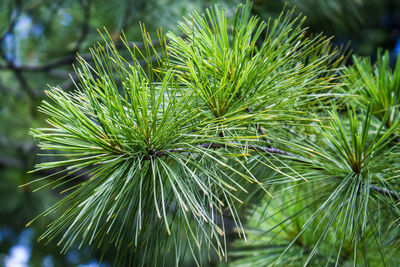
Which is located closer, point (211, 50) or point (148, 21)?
point (211, 50)

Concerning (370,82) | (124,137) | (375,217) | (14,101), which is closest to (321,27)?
(370,82)

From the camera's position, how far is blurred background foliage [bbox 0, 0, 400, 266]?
131 cm

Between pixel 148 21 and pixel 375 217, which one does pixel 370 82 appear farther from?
pixel 148 21

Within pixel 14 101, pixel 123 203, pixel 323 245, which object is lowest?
pixel 323 245

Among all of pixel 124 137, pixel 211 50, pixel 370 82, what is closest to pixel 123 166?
pixel 124 137

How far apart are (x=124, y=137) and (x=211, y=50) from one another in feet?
0.55

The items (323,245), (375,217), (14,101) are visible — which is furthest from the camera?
(14,101)

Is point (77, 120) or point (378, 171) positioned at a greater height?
point (77, 120)

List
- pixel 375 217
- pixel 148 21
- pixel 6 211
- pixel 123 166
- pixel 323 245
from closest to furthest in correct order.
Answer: pixel 123 166 → pixel 375 217 → pixel 323 245 → pixel 148 21 → pixel 6 211

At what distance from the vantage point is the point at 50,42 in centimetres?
230

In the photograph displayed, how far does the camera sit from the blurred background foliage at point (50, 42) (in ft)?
4.29

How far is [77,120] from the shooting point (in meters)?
0.41

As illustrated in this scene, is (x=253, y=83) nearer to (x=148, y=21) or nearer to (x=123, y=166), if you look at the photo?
(x=123, y=166)

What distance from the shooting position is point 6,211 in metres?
2.68
